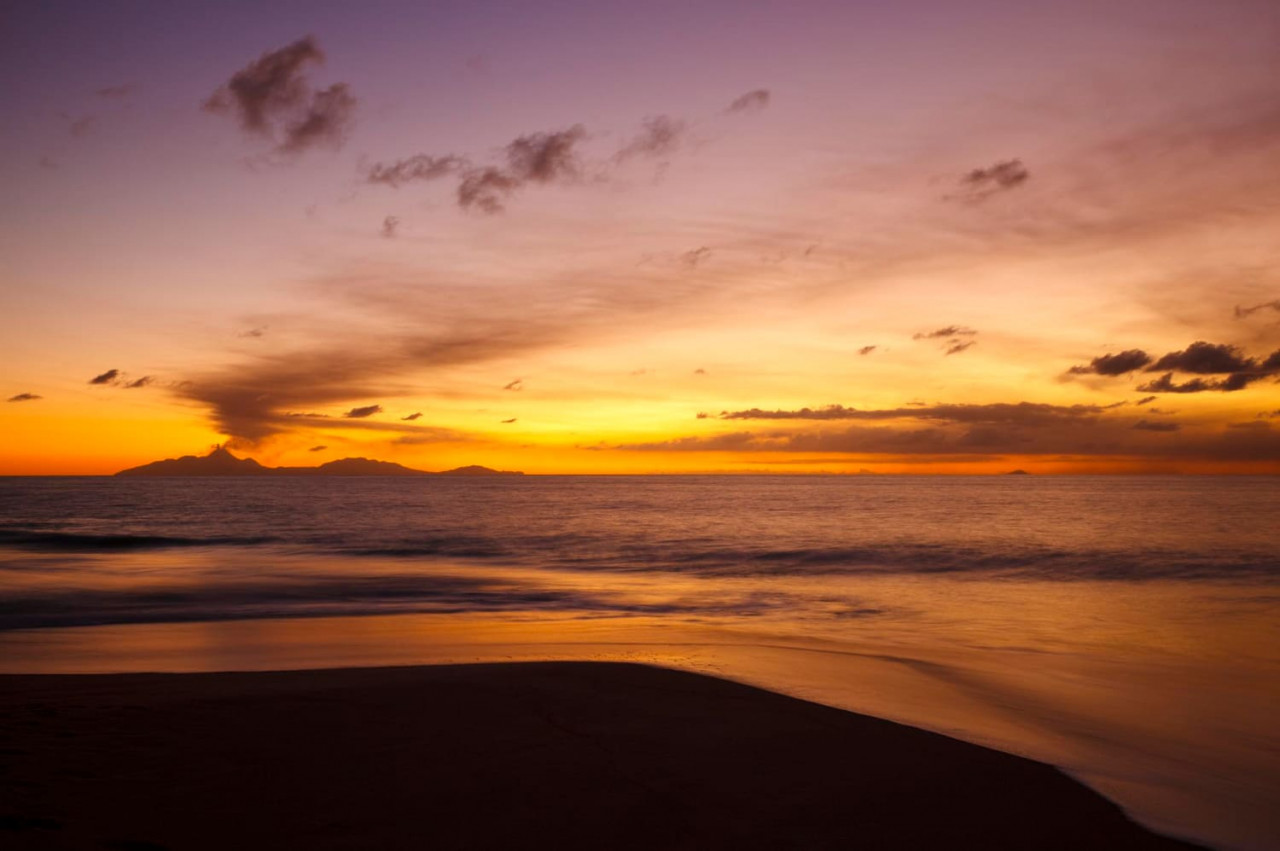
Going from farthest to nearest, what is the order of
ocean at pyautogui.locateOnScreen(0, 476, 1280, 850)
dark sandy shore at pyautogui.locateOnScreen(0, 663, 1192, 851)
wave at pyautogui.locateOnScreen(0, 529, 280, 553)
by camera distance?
wave at pyautogui.locateOnScreen(0, 529, 280, 553), ocean at pyautogui.locateOnScreen(0, 476, 1280, 850), dark sandy shore at pyautogui.locateOnScreen(0, 663, 1192, 851)

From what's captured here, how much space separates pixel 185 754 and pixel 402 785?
2118 mm

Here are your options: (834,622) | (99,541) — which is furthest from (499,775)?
(99,541)

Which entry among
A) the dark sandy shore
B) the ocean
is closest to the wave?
the ocean

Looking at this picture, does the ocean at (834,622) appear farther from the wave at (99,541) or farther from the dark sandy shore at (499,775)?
the dark sandy shore at (499,775)

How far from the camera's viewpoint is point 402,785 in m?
6.25

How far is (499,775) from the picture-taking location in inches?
256

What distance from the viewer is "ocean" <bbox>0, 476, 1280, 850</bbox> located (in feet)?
28.7

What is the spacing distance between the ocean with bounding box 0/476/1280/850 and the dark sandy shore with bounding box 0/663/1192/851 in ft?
4.11

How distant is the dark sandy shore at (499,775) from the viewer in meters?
5.45

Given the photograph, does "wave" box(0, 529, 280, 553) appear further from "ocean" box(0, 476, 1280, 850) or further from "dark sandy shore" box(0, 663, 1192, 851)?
"dark sandy shore" box(0, 663, 1192, 851)

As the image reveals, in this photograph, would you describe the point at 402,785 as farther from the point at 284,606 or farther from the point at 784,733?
the point at 284,606

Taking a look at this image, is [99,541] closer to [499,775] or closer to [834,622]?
[834,622]

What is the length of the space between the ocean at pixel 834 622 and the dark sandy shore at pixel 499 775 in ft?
4.11

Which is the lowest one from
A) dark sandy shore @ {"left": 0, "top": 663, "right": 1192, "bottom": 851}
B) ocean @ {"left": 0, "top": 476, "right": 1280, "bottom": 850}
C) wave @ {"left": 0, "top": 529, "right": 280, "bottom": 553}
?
ocean @ {"left": 0, "top": 476, "right": 1280, "bottom": 850}
